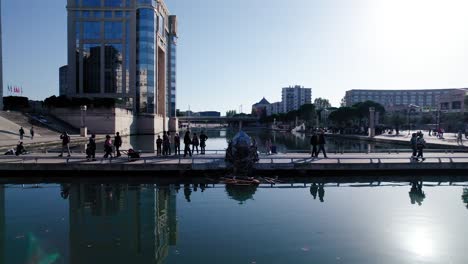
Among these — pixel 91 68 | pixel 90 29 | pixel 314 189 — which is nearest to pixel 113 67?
pixel 91 68

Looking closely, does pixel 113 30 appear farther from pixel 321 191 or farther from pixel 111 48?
pixel 321 191

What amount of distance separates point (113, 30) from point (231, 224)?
8573 cm

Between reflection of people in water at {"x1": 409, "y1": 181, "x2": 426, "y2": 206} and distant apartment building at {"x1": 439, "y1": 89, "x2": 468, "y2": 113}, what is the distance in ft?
343

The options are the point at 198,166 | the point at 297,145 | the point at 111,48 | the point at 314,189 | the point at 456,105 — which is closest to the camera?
the point at 314,189

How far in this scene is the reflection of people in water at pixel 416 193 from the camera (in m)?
18.7

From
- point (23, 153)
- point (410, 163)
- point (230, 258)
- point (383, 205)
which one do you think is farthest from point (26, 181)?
point (410, 163)

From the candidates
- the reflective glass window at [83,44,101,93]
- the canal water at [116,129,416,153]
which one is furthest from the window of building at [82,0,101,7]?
the canal water at [116,129,416,153]

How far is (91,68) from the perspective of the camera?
9169 cm

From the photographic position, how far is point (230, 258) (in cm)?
1098

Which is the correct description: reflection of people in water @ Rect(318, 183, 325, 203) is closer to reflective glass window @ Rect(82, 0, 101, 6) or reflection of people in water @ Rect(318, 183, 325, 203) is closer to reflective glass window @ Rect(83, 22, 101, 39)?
reflective glass window @ Rect(83, 22, 101, 39)

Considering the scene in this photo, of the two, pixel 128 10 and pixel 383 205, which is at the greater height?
pixel 128 10

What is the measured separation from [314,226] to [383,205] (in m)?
4.97

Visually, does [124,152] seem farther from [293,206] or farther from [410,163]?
[410,163]

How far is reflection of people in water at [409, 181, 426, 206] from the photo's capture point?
61.4ft
